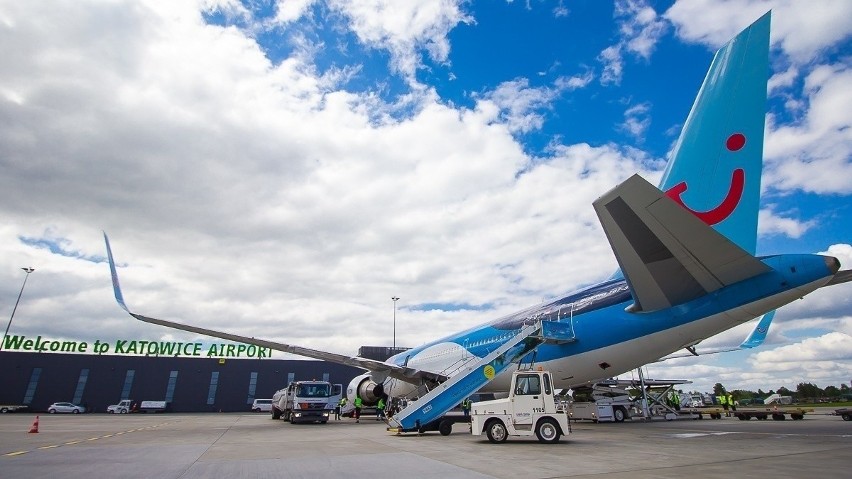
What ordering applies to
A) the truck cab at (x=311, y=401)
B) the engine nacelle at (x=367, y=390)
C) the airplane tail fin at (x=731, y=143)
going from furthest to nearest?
the engine nacelle at (x=367, y=390) → the truck cab at (x=311, y=401) → the airplane tail fin at (x=731, y=143)

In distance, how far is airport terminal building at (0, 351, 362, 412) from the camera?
2037 inches

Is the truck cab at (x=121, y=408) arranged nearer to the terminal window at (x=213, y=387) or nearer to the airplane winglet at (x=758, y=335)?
the terminal window at (x=213, y=387)

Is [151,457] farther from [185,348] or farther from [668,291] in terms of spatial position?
[185,348]

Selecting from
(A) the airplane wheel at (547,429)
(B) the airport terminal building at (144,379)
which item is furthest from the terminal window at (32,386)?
(A) the airplane wheel at (547,429)

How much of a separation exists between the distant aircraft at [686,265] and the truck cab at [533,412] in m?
2.64

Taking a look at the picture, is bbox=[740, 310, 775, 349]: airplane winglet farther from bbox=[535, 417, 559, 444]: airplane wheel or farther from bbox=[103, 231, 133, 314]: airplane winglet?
bbox=[103, 231, 133, 314]: airplane winglet

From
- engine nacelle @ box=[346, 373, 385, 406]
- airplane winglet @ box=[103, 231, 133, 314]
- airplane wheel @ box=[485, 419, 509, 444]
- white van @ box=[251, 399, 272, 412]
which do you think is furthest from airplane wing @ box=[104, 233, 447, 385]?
white van @ box=[251, 399, 272, 412]

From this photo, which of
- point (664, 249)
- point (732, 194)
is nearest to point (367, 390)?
point (664, 249)

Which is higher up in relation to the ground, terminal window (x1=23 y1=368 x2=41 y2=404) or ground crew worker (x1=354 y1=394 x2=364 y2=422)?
terminal window (x1=23 y1=368 x2=41 y2=404)

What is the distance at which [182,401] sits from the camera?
5597 centimetres

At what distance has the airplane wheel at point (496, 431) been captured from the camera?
12344 millimetres

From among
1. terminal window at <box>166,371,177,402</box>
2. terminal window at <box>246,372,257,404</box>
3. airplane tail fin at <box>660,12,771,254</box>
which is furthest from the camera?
terminal window at <box>246,372,257,404</box>

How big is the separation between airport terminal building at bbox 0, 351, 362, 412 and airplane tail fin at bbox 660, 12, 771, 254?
185 feet

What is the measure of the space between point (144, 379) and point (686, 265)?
62099mm
